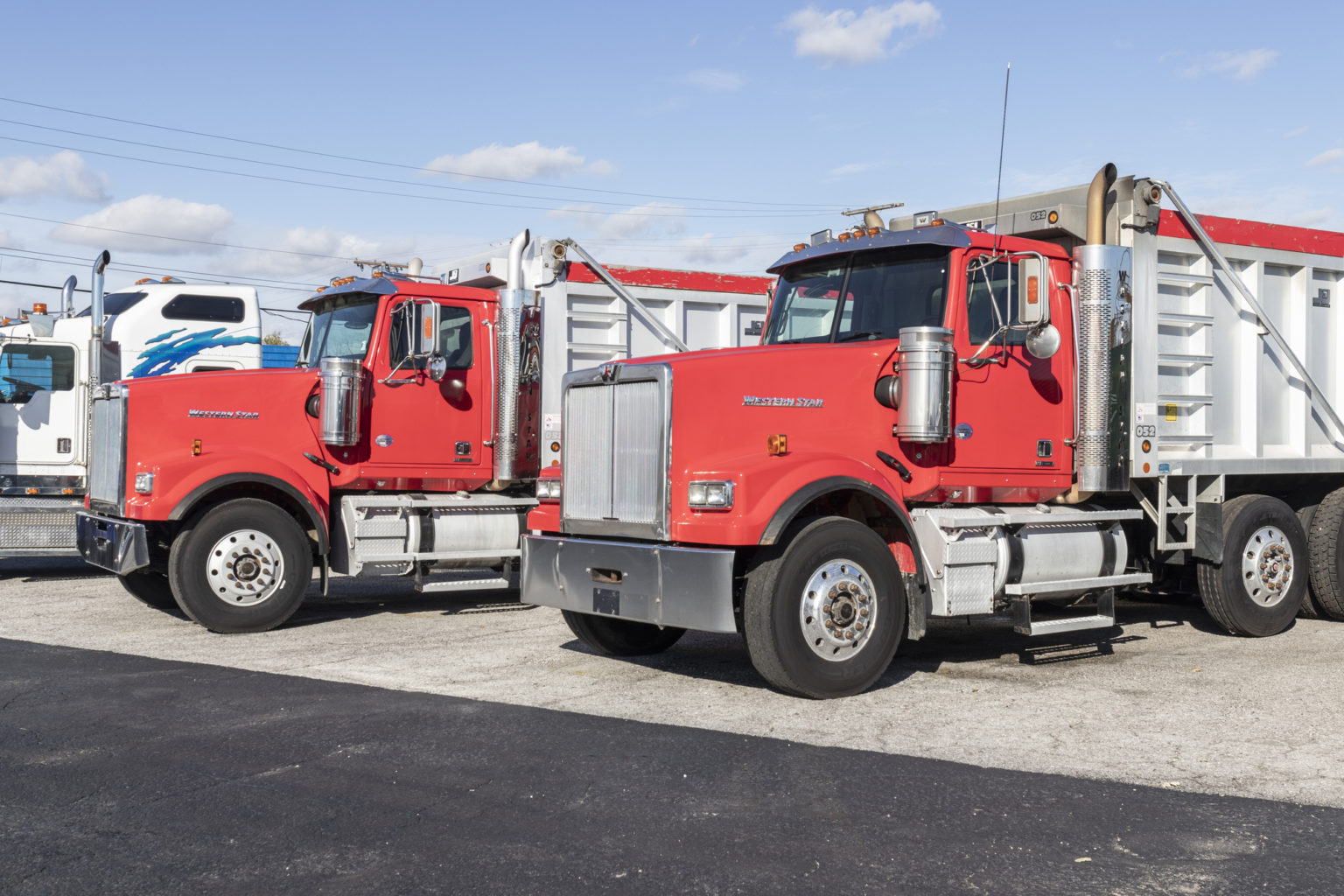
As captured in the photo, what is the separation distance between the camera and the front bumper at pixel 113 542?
10148 mm

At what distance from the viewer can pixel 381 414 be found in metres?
11.3

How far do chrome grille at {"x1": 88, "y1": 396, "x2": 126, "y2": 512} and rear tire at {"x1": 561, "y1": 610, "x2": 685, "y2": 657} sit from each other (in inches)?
164

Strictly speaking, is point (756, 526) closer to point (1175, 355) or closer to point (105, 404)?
point (1175, 355)

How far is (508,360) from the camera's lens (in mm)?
11445

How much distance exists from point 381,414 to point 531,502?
156 cm

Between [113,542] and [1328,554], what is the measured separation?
33.3 feet

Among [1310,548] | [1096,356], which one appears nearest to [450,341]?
[1096,356]

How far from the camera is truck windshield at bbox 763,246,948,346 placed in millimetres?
8531

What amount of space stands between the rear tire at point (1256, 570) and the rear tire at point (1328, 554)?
437 mm

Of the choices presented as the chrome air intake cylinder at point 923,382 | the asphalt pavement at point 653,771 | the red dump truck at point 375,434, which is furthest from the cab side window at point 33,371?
the chrome air intake cylinder at point 923,382

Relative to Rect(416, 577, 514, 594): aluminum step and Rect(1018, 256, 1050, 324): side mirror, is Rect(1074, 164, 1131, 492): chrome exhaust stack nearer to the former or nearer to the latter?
Rect(1018, 256, 1050, 324): side mirror

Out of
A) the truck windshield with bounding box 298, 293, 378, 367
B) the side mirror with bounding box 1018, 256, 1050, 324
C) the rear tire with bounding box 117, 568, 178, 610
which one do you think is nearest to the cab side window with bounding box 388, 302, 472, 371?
the truck windshield with bounding box 298, 293, 378, 367

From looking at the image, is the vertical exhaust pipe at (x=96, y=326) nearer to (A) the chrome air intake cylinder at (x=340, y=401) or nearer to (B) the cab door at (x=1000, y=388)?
(A) the chrome air intake cylinder at (x=340, y=401)

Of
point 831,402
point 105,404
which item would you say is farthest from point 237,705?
point 105,404
